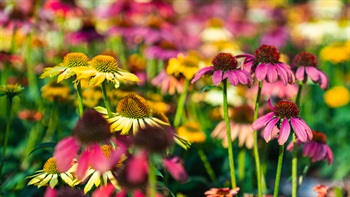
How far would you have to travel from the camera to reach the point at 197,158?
2779 millimetres

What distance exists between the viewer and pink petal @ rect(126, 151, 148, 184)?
1.13 meters

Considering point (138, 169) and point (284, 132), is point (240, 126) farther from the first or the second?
point (138, 169)

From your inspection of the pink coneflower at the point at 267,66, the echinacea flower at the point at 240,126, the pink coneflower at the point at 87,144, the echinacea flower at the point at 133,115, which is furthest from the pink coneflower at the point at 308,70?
the pink coneflower at the point at 87,144

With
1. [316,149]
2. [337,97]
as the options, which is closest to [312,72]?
[316,149]

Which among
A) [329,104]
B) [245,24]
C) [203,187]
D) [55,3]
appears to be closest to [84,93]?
[203,187]

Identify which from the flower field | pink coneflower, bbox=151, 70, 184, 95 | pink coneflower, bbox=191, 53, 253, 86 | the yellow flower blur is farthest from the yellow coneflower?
the yellow flower blur

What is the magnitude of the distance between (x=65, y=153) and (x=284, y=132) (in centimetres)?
67

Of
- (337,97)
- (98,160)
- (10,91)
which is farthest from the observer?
(337,97)

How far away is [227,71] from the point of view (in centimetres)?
177

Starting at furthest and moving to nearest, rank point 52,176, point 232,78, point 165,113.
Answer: point 165,113 < point 232,78 < point 52,176

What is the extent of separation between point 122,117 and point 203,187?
970 mm

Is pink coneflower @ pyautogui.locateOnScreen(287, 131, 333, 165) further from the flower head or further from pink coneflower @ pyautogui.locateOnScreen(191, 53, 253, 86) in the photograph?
the flower head

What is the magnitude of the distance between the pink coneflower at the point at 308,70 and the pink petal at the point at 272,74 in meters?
0.24

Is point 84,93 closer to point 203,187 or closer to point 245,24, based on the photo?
point 203,187
